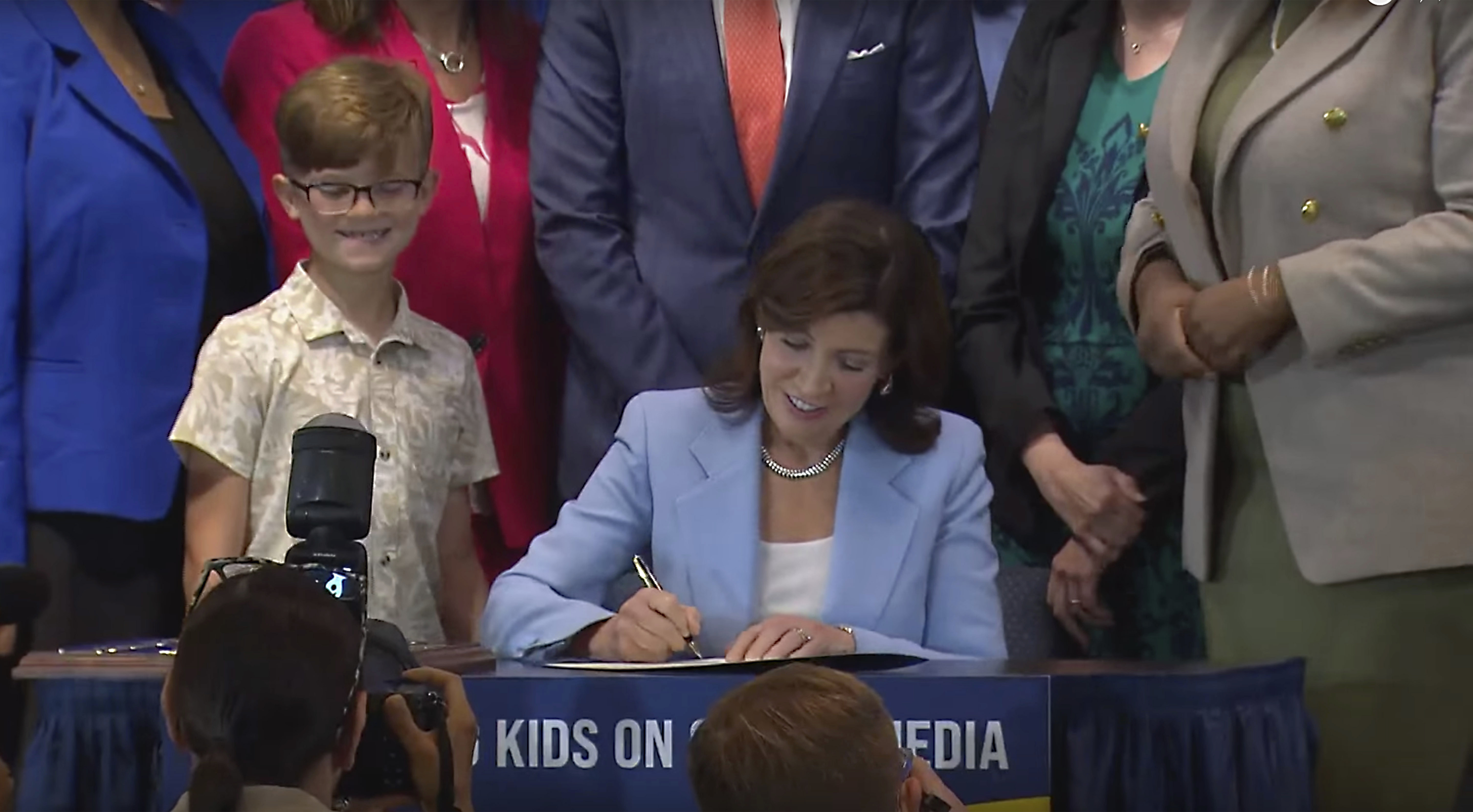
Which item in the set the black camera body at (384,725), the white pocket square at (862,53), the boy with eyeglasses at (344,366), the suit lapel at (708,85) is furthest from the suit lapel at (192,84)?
the black camera body at (384,725)

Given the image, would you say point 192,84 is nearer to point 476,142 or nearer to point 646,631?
point 476,142

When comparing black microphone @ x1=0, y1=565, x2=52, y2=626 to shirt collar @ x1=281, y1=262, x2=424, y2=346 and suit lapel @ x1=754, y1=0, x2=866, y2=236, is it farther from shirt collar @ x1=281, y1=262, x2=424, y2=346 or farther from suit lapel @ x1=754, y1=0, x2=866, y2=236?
suit lapel @ x1=754, y1=0, x2=866, y2=236

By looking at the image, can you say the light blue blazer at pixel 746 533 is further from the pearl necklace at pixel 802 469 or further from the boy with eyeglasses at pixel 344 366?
the boy with eyeglasses at pixel 344 366

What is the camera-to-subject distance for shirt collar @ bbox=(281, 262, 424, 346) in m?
2.54

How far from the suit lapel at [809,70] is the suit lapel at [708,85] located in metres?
0.02

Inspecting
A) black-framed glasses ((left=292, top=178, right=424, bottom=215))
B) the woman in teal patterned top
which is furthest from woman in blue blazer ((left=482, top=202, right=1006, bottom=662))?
black-framed glasses ((left=292, top=178, right=424, bottom=215))

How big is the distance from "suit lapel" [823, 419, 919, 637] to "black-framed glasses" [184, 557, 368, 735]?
757mm

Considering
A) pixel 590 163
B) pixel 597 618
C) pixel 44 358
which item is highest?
pixel 590 163

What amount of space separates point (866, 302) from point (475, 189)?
0.82m

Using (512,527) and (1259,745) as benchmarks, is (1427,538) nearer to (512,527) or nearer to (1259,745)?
(1259,745)

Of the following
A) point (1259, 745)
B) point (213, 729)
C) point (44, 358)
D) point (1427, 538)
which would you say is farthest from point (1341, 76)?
point (44, 358)

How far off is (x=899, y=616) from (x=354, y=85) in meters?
1.04

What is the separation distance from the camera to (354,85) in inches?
99.7

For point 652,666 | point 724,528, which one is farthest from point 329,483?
point 724,528
